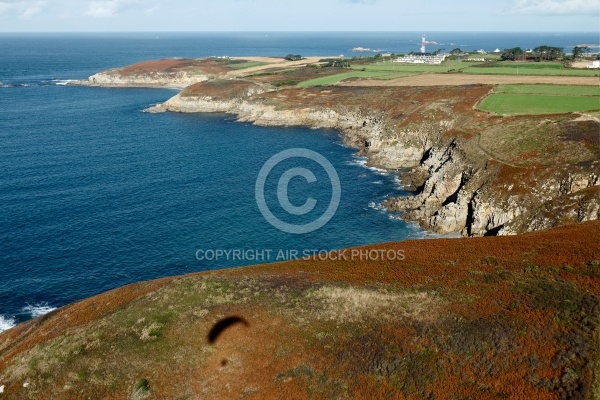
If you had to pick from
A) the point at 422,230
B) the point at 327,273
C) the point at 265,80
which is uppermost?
the point at 265,80

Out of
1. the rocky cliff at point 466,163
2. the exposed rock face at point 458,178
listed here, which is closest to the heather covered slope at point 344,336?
the exposed rock face at point 458,178

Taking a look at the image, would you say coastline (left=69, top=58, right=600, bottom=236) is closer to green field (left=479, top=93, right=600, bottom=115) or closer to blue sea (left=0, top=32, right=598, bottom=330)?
green field (left=479, top=93, right=600, bottom=115)

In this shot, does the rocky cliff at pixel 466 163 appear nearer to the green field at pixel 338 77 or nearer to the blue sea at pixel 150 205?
the blue sea at pixel 150 205

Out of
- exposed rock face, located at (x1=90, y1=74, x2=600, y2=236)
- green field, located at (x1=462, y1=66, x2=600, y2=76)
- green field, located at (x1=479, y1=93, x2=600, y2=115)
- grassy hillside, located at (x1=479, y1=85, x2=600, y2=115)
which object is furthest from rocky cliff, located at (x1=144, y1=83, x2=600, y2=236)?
green field, located at (x1=462, y1=66, x2=600, y2=76)

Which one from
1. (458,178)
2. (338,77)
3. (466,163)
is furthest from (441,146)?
(338,77)

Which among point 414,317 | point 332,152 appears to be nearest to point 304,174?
point 332,152

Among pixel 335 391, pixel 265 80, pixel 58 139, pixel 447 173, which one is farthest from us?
pixel 265 80

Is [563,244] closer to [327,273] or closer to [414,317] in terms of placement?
[414,317]
